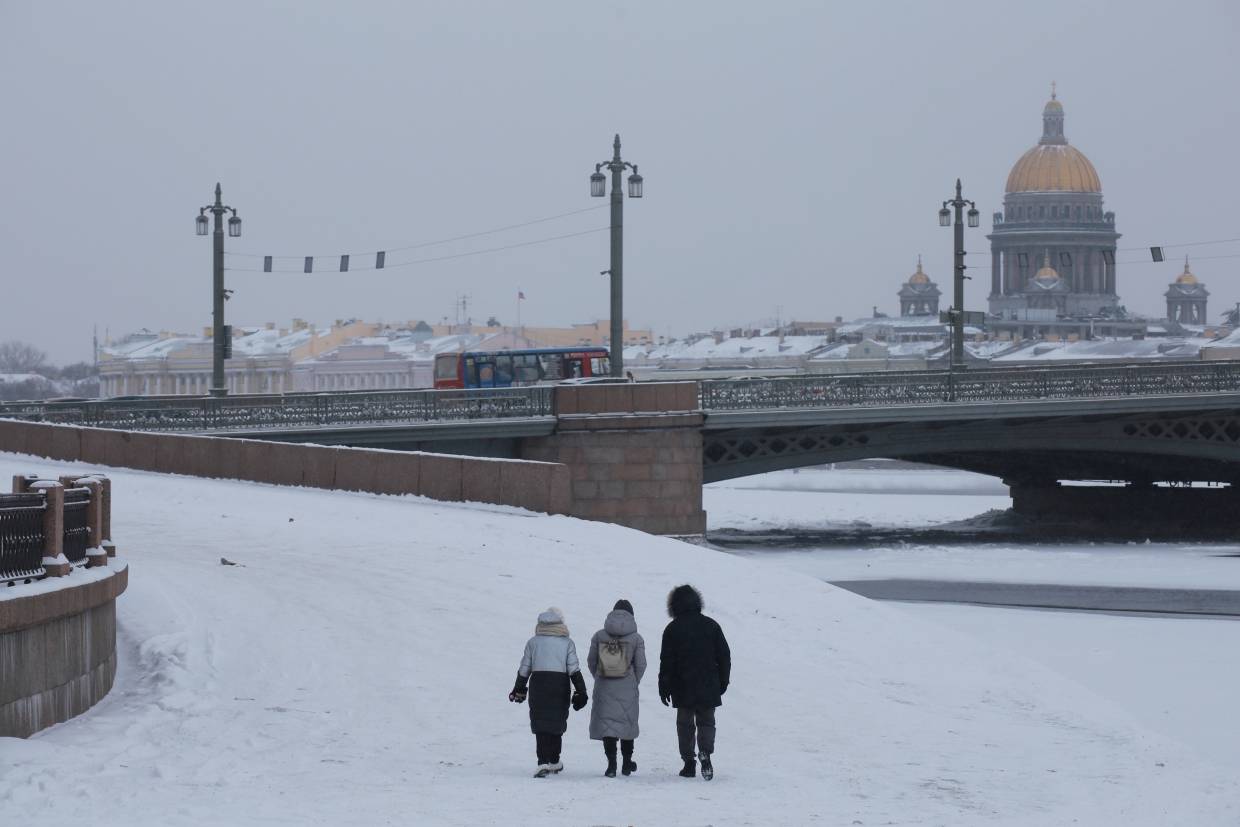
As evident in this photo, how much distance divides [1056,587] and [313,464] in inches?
536

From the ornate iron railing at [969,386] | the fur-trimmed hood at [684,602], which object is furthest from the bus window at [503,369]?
the fur-trimmed hood at [684,602]

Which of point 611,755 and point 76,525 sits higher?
point 76,525

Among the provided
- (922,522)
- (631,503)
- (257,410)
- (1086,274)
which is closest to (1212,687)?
(631,503)

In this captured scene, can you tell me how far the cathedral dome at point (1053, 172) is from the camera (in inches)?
6545

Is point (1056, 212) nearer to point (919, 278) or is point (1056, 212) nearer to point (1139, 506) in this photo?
point (919, 278)

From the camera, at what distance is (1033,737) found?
14.3 metres

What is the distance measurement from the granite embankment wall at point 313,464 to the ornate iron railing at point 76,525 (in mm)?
10768

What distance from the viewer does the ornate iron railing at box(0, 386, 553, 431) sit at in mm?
30688

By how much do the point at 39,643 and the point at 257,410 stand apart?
2103 cm

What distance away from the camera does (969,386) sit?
38094 millimetres

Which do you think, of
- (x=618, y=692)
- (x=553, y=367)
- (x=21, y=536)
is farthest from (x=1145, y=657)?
(x=553, y=367)

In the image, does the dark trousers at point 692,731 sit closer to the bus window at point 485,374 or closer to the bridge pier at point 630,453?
the bridge pier at point 630,453

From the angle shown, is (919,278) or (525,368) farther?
(919,278)

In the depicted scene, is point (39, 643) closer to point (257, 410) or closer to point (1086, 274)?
point (257, 410)
